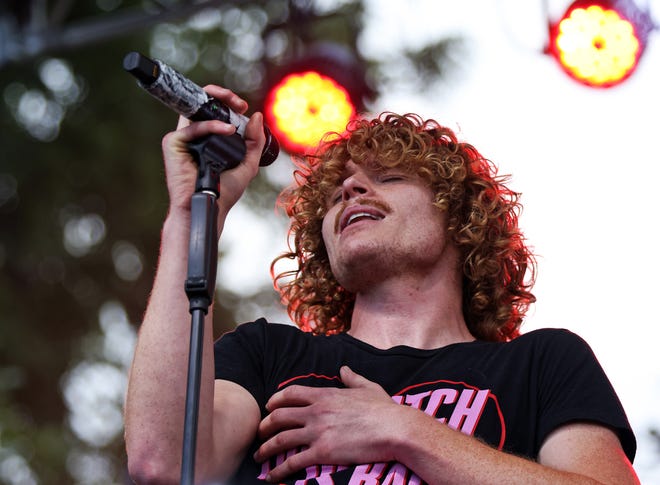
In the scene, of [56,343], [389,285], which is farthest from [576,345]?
[56,343]

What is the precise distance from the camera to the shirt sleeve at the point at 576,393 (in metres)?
2.27

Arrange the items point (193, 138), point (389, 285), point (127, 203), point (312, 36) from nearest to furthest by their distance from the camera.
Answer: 1. point (193, 138)
2. point (389, 285)
3. point (312, 36)
4. point (127, 203)

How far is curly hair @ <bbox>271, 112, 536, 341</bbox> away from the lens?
3111 mm

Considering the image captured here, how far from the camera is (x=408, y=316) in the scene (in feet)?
9.29

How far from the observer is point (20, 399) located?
9.59m

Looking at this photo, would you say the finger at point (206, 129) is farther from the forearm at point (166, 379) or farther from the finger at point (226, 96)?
the forearm at point (166, 379)

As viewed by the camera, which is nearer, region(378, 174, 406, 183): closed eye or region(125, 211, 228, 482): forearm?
region(125, 211, 228, 482): forearm

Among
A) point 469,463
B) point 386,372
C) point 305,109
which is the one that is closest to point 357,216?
point 386,372

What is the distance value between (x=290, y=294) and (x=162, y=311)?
3.78ft

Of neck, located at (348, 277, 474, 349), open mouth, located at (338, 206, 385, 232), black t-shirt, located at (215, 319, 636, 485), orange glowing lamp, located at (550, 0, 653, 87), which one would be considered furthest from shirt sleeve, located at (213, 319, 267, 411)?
orange glowing lamp, located at (550, 0, 653, 87)

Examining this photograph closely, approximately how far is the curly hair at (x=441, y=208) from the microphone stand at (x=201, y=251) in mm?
1027

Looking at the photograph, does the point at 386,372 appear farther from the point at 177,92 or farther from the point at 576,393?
the point at 177,92

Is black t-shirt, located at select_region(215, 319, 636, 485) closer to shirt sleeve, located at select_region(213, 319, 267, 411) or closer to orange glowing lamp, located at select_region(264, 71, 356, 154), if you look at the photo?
shirt sleeve, located at select_region(213, 319, 267, 411)

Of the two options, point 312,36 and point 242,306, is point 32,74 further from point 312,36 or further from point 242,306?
point 312,36
